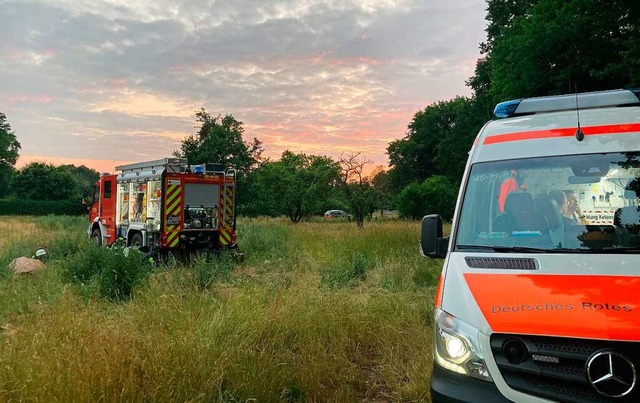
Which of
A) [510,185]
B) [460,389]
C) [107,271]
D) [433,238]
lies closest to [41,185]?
[107,271]

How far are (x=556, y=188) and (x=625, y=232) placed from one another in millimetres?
538

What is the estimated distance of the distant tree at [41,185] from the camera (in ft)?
202

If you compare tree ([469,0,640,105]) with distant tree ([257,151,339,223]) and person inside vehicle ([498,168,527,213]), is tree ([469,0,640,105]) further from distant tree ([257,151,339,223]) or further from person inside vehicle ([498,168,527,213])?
distant tree ([257,151,339,223])

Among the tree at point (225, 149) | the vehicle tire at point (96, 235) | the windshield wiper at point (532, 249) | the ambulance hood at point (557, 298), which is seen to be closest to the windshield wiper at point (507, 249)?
the windshield wiper at point (532, 249)

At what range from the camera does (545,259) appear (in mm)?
3012

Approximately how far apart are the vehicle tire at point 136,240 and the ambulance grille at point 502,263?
11.8m

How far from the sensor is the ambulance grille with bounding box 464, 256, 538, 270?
2968mm

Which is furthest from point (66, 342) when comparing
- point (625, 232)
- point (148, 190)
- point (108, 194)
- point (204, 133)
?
point (204, 133)

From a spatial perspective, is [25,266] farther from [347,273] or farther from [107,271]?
[347,273]

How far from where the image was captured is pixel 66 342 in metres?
4.04

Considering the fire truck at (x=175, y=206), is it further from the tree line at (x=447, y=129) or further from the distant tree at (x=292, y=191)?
the distant tree at (x=292, y=191)

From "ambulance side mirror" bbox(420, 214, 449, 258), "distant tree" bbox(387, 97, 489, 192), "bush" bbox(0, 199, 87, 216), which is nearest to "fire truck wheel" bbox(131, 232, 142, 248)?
"ambulance side mirror" bbox(420, 214, 449, 258)

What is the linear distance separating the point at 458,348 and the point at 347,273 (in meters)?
7.03

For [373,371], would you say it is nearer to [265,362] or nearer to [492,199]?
[265,362]
